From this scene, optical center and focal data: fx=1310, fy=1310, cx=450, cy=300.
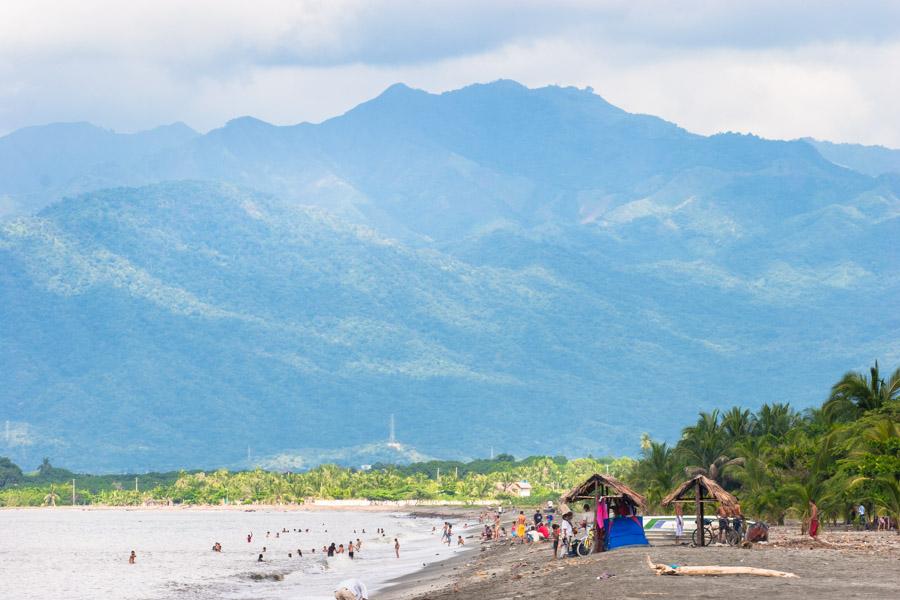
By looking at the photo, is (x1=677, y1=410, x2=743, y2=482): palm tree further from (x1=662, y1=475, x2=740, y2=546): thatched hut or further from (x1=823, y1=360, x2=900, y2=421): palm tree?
(x1=662, y1=475, x2=740, y2=546): thatched hut

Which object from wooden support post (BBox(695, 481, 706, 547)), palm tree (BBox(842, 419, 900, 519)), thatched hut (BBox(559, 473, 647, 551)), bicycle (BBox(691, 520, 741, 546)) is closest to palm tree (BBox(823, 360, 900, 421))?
palm tree (BBox(842, 419, 900, 519))

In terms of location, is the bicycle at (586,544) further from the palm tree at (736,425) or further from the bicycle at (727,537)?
the palm tree at (736,425)

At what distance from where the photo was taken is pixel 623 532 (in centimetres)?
4469

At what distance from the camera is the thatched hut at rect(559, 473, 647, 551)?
43.8 m

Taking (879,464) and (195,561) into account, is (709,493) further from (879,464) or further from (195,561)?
(195,561)

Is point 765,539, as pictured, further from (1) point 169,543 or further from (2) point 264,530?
(2) point 264,530

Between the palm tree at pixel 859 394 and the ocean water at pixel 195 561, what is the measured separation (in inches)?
874

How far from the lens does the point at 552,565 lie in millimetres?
42781

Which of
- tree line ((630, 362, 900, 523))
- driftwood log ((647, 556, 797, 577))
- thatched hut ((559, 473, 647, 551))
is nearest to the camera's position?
driftwood log ((647, 556, 797, 577))

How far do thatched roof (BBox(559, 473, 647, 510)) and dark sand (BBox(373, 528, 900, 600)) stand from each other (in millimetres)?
1795

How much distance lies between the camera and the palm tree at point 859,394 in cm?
5878

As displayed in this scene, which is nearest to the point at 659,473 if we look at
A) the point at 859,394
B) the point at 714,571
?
the point at 859,394

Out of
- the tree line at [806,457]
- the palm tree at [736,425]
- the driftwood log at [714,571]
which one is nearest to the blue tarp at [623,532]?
the tree line at [806,457]

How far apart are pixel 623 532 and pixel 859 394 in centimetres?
2033
